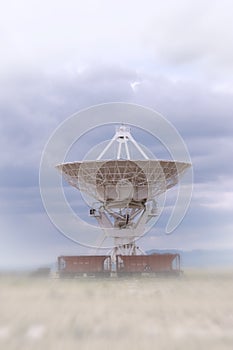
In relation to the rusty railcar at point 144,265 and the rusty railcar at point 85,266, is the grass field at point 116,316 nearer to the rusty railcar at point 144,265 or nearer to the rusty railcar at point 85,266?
the rusty railcar at point 144,265

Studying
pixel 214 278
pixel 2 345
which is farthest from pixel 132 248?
pixel 2 345

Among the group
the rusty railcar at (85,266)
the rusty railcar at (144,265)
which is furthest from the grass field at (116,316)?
the rusty railcar at (85,266)

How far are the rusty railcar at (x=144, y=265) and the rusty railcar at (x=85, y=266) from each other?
5.62ft

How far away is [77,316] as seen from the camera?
3575cm

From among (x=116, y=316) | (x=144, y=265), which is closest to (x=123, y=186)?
(x=144, y=265)

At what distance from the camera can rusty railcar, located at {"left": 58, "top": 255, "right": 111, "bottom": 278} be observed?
7050cm

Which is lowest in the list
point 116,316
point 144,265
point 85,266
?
point 116,316

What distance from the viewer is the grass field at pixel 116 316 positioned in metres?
27.9

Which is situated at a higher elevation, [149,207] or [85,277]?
[149,207]

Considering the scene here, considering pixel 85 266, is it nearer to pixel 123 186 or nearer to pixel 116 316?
pixel 123 186

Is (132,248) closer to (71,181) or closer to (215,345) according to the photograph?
(71,181)

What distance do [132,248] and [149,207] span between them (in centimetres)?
606

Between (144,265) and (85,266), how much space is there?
25.3ft

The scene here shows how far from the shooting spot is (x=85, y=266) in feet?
233
